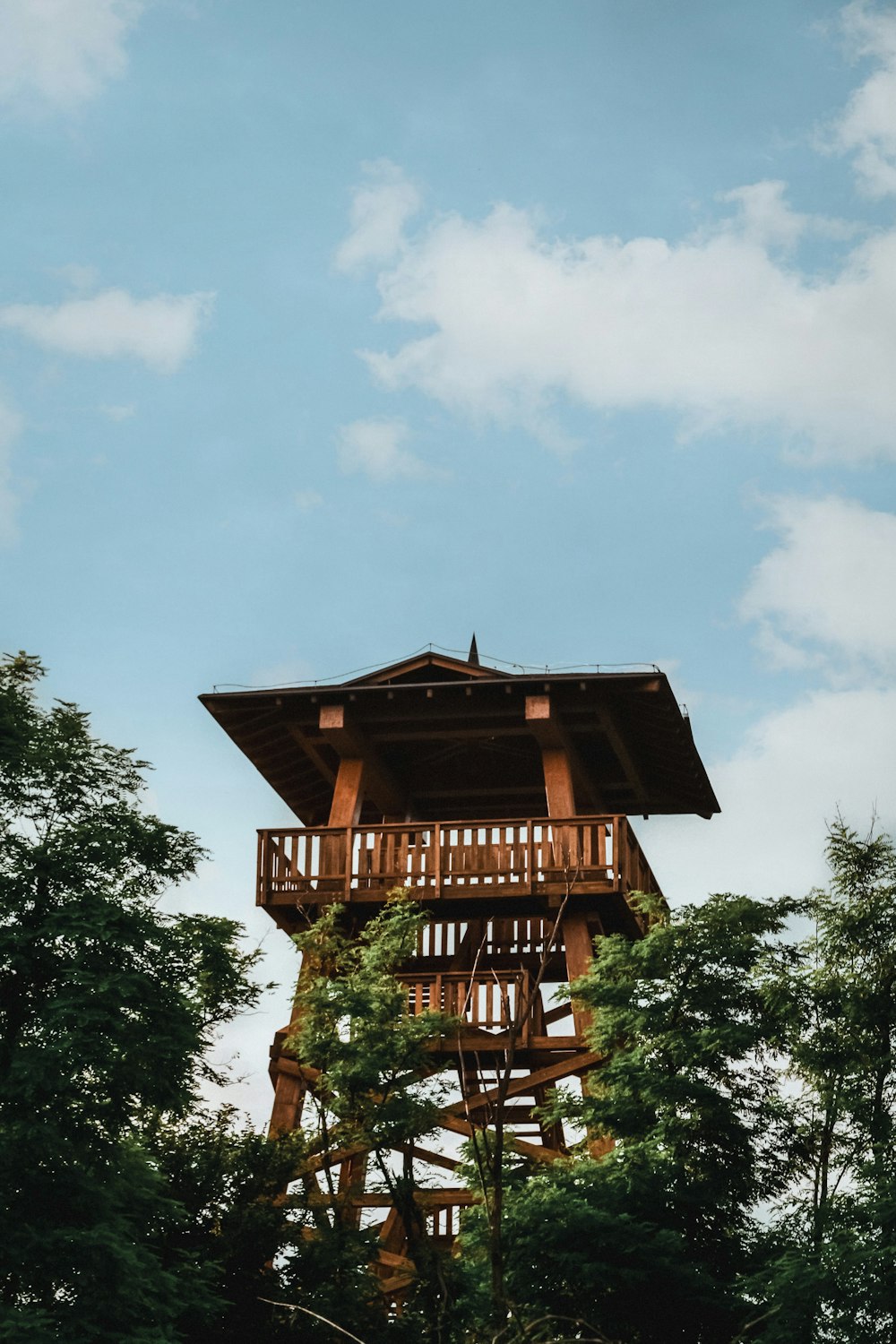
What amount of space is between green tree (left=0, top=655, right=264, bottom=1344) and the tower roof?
6.56 metres

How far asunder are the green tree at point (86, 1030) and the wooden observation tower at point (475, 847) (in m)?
4.54

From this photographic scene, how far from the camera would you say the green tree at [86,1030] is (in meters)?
15.0

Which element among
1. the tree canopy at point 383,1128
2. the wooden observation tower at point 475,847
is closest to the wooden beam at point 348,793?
the wooden observation tower at point 475,847

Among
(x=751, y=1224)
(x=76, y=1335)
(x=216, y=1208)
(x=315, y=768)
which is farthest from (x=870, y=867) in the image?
(x=315, y=768)

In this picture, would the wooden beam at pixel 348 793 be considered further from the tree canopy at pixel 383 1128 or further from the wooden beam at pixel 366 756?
the tree canopy at pixel 383 1128

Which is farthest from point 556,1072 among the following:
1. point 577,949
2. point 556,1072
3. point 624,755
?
point 624,755

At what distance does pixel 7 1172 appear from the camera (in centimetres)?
1526

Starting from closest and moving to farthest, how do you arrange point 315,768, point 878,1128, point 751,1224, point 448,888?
1. point 878,1128
2. point 751,1224
3. point 448,888
4. point 315,768

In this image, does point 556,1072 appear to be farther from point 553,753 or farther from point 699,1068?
point 553,753

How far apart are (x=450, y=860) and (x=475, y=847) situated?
0.41 m

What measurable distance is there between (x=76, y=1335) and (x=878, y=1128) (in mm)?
8254

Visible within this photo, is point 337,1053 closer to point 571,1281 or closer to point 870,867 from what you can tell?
point 571,1281

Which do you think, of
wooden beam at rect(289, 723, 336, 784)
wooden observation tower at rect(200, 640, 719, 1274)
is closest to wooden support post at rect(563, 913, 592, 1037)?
wooden observation tower at rect(200, 640, 719, 1274)

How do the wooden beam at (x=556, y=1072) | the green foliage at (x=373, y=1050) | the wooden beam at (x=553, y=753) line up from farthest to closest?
the wooden beam at (x=553, y=753), the wooden beam at (x=556, y=1072), the green foliage at (x=373, y=1050)
